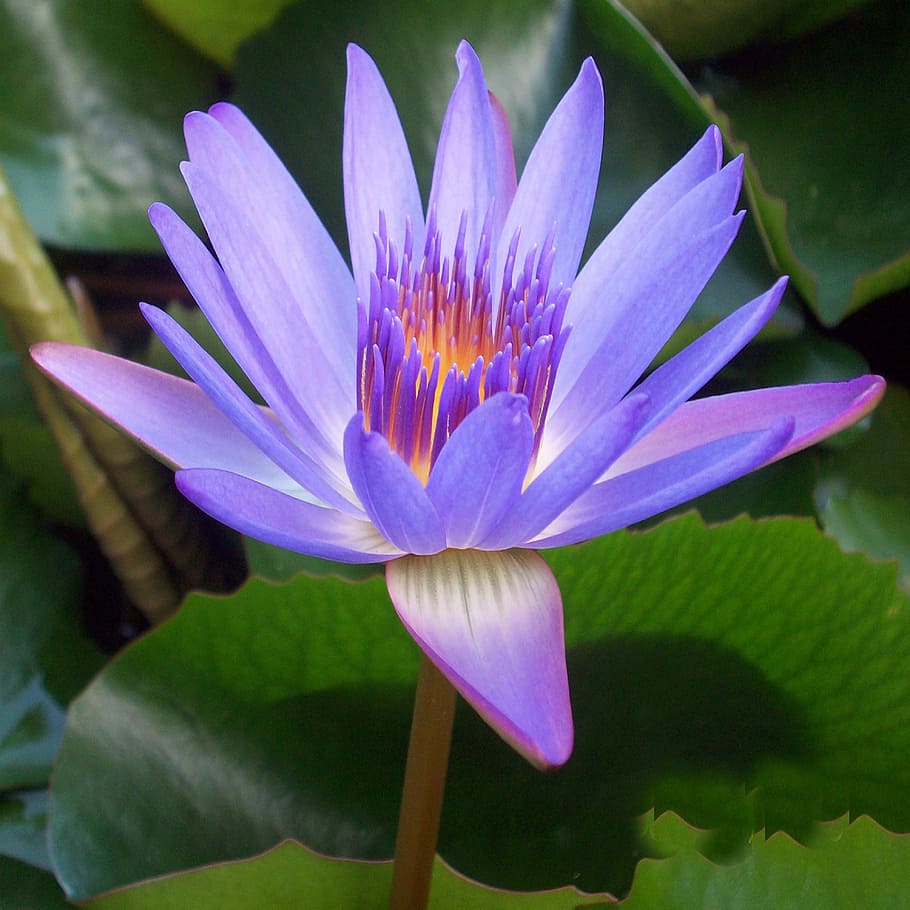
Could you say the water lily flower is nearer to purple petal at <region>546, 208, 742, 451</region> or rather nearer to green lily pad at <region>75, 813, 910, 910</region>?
purple petal at <region>546, 208, 742, 451</region>

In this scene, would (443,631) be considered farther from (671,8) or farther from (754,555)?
(671,8)

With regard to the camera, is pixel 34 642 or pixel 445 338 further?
pixel 34 642

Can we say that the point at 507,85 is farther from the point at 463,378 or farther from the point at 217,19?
the point at 463,378

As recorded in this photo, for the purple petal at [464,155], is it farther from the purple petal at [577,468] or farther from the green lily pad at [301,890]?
the green lily pad at [301,890]

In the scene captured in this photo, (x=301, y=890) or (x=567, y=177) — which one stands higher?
(x=567, y=177)

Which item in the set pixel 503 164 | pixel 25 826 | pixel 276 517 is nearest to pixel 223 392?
pixel 276 517

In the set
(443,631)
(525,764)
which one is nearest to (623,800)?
(525,764)

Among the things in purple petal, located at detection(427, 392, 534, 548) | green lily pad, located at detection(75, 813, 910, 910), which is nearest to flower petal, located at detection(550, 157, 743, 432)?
purple petal, located at detection(427, 392, 534, 548)
